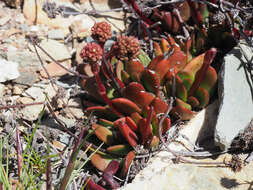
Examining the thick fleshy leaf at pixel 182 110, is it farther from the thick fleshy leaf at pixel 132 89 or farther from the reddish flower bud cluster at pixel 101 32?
the reddish flower bud cluster at pixel 101 32

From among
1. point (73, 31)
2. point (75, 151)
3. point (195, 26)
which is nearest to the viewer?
point (75, 151)

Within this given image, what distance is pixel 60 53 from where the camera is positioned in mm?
3543

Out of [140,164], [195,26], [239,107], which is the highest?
[195,26]

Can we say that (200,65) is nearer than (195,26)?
Yes

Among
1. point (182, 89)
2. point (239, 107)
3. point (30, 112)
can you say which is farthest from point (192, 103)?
point (30, 112)

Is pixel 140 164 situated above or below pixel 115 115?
below

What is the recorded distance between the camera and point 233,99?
2.86 m

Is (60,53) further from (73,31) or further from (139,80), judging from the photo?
(139,80)

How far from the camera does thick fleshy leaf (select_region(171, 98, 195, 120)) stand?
2891 mm

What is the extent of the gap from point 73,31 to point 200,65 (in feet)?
5.12

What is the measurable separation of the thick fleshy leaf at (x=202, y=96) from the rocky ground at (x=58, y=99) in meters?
0.07

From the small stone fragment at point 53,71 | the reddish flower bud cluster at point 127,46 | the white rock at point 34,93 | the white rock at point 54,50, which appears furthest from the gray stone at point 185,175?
the white rock at point 54,50

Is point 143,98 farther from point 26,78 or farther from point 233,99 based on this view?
point 26,78

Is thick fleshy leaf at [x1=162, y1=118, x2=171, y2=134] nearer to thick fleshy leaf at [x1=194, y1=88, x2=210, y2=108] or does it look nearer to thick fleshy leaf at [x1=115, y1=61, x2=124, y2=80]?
thick fleshy leaf at [x1=194, y1=88, x2=210, y2=108]
